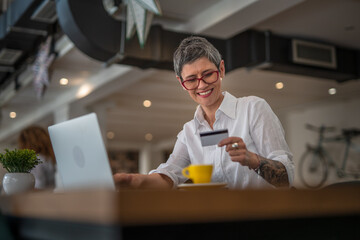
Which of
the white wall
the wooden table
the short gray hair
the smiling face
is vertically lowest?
the wooden table

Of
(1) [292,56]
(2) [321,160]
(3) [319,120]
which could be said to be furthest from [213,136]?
(3) [319,120]

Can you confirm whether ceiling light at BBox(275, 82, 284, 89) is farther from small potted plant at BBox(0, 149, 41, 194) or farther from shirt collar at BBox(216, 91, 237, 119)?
small potted plant at BBox(0, 149, 41, 194)

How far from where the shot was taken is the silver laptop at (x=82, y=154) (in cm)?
112

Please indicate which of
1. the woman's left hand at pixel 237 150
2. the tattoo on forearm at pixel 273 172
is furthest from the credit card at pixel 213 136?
the tattoo on forearm at pixel 273 172

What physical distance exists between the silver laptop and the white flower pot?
27cm

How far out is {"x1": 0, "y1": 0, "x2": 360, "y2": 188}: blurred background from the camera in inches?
172

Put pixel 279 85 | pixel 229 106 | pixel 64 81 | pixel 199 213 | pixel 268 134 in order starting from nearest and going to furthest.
→ pixel 199 213
pixel 268 134
pixel 229 106
pixel 64 81
pixel 279 85

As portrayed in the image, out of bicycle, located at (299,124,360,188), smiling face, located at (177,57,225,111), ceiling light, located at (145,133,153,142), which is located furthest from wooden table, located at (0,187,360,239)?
ceiling light, located at (145,133,153,142)

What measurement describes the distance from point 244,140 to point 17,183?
812mm

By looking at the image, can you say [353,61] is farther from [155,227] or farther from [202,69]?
[155,227]

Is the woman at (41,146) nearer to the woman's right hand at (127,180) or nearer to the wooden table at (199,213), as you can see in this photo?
the woman's right hand at (127,180)

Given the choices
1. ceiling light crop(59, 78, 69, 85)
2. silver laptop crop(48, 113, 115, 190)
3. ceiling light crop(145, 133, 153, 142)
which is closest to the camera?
silver laptop crop(48, 113, 115, 190)

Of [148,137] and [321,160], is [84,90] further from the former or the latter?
[148,137]

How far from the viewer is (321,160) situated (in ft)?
30.2
